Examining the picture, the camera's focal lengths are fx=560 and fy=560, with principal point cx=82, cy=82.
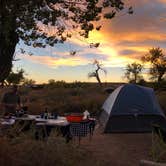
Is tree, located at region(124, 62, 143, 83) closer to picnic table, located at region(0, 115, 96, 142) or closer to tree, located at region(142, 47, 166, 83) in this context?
tree, located at region(142, 47, 166, 83)

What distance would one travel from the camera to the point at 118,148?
15477 mm

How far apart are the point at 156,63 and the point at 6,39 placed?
50714mm

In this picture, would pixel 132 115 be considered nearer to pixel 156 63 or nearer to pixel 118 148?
pixel 118 148

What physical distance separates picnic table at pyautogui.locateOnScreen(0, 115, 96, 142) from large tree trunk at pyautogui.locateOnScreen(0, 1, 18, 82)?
1.22 meters

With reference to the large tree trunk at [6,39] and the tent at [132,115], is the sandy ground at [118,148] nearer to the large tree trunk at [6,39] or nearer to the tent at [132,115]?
the tent at [132,115]

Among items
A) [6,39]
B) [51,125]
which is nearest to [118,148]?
[51,125]

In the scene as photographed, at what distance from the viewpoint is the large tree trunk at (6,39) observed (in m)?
13.0

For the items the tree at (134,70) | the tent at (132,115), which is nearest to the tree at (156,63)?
the tree at (134,70)

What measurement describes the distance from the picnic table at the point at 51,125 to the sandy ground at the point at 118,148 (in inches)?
23.5

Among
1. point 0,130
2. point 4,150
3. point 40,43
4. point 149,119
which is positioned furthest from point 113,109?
point 4,150

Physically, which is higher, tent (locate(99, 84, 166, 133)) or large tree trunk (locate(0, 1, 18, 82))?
large tree trunk (locate(0, 1, 18, 82))

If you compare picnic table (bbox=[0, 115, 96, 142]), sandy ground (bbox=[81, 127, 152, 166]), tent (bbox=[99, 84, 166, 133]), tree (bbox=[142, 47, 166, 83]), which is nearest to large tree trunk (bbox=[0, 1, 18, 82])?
picnic table (bbox=[0, 115, 96, 142])

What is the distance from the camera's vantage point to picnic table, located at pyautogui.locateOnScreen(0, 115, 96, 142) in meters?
13.3

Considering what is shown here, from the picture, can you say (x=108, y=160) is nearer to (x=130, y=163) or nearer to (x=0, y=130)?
(x=130, y=163)
